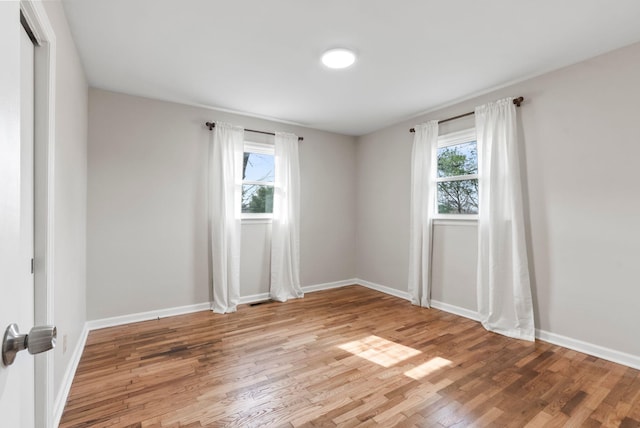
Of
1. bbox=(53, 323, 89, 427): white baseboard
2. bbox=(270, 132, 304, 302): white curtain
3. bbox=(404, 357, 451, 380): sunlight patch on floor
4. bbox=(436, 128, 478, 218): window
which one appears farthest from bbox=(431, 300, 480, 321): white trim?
bbox=(53, 323, 89, 427): white baseboard

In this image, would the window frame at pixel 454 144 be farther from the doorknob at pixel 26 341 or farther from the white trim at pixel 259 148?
the doorknob at pixel 26 341

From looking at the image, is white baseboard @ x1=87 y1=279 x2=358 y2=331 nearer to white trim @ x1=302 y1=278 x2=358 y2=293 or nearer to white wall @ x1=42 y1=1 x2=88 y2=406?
white wall @ x1=42 y1=1 x2=88 y2=406

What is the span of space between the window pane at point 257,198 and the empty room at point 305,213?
0.03m

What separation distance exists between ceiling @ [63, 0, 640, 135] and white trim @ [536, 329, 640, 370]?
2.47 m

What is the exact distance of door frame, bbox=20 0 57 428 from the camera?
156 cm

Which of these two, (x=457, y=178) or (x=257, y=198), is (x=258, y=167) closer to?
(x=257, y=198)

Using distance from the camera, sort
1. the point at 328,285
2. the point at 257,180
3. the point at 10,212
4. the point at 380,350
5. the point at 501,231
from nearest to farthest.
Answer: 1. the point at 10,212
2. the point at 380,350
3. the point at 501,231
4. the point at 257,180
5. the point at 328,285

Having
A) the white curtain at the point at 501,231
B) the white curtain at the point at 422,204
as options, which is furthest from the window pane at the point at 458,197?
the white curtain at the point at 501,231

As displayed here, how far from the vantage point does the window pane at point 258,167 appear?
4.26 metres

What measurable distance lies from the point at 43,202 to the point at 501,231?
3.63m

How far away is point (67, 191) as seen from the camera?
217 cm

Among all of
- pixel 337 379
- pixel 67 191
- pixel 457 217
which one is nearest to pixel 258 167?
pixel 67 191

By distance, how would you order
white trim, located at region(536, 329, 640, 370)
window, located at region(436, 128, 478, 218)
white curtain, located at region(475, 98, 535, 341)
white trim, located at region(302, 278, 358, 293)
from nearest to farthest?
white trim, located at region(536, 329, 640, 370), white curtain, located at region(475, 98, 535, 341), window, located at region(436, 128, 478, 218), white trim, located at region(302, 278, 358, 293)

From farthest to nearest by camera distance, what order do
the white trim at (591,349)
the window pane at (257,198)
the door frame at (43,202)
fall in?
the window pane at (257,198) < the white trim at (591,349) < the door frame at (43,202)
